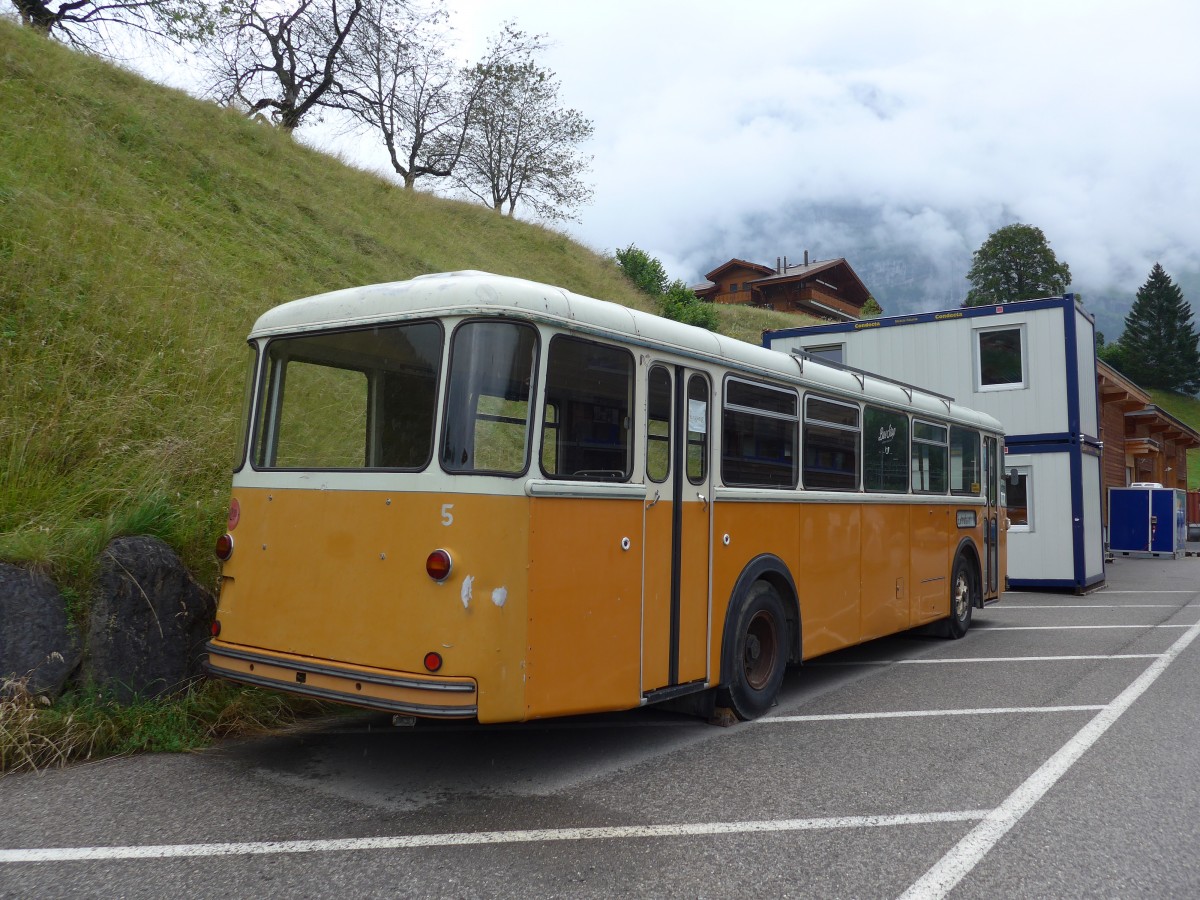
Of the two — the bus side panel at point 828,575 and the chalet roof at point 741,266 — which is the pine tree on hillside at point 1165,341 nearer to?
the chalet roof at point 741,266

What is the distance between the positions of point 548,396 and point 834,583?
3756 millimetres

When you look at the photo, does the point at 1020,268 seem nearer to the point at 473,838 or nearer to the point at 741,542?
the point at 741,542

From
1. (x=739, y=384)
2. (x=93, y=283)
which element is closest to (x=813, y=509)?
(x=739, y=384)

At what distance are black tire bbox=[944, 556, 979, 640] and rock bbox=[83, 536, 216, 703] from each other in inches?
305

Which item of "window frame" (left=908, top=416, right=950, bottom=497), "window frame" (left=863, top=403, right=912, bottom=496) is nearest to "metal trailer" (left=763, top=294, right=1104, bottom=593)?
"window frame" (left=908, top=416, right=950, bottom=497)

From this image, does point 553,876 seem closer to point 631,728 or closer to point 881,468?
point 631,728

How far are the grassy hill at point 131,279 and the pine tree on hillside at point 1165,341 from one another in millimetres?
84276

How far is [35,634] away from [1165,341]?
9710 cm

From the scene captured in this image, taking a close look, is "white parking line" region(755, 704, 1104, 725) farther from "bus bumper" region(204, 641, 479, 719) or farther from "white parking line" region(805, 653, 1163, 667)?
"bus bumper" region(204, 641, 479, 719)

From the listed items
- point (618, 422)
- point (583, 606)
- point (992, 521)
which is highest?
point (618, 422)

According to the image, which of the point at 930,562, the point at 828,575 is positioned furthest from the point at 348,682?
the point at 930,562

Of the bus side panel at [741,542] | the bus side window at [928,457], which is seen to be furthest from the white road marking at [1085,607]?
the bus side panel at [741,542]

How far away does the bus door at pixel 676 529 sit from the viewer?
5.47 m

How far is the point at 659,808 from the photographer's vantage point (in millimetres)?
4680
